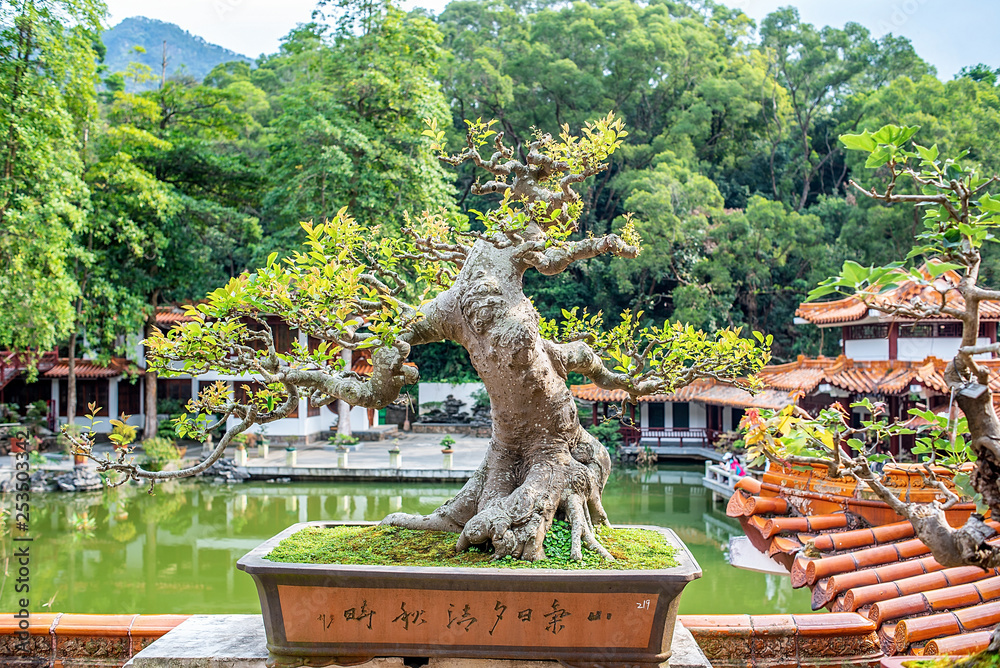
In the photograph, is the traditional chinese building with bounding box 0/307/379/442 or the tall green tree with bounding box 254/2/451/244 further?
the traditional chinese building with bounding box 0/307/379/442

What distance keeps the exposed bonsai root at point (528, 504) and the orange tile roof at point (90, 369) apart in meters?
14.5

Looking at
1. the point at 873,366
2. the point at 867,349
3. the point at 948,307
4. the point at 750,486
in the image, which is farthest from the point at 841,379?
the point at 948,307

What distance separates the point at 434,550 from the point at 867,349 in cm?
1156

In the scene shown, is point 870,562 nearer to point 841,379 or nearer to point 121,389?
point 841,379

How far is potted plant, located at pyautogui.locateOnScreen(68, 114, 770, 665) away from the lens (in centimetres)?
252

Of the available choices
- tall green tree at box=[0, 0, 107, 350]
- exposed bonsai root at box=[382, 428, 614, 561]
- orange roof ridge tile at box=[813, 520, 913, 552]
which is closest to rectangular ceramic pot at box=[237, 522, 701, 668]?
exposed bonsai root at box=[382, 428, 614, 561]

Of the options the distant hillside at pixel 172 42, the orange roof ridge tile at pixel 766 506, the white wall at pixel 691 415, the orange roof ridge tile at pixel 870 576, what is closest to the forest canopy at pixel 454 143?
the white wall at pixel 691 415

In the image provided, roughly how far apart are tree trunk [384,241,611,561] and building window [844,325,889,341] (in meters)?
10.4

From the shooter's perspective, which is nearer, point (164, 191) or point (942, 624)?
point (942, 624)

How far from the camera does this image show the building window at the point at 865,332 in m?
12.0

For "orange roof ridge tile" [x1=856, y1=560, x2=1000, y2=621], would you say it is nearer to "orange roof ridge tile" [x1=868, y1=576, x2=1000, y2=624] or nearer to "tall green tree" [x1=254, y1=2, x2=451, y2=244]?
"orange roof ridge tile" [x1=868, y1=576, x2=1000, y2=624]

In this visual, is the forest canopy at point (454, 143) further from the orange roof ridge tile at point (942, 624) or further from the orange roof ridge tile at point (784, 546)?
the orange roof ridge tile at point (942, 624)

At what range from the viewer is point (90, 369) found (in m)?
16.5

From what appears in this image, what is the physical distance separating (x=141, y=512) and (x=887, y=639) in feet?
31.7
